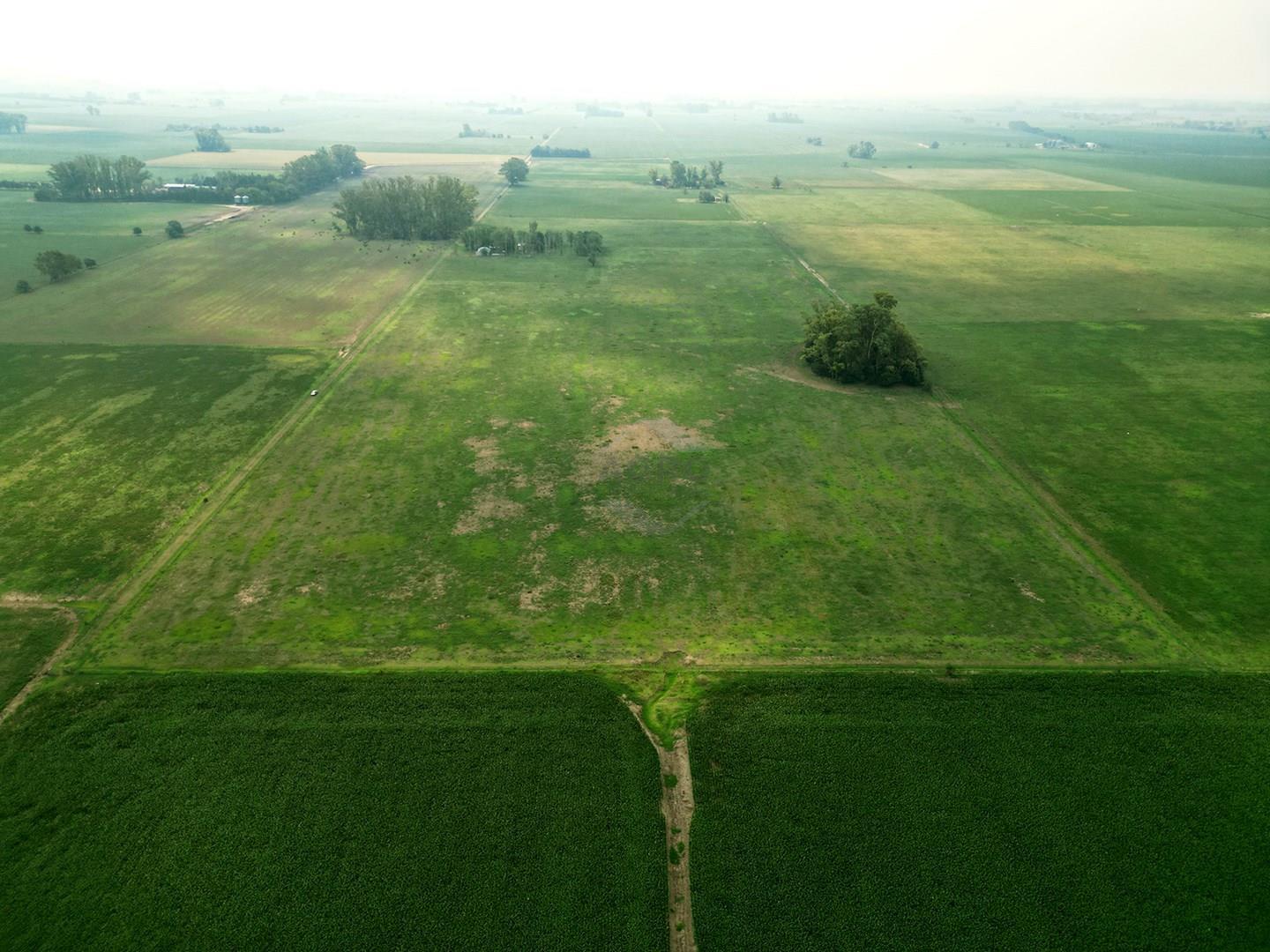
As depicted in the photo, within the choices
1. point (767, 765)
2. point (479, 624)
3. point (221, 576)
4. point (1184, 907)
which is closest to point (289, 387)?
point (221, 576)

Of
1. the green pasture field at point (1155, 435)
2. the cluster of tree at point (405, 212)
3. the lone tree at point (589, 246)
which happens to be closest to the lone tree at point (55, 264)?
the cluster of tree at point (405, 212)

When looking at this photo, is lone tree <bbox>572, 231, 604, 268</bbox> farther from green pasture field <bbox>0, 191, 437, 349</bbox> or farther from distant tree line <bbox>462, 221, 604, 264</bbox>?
green pasture field <bbox>0, 191, 437, 349</bbox>

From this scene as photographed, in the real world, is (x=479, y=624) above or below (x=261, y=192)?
below

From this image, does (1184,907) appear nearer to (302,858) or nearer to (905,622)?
(905,622)

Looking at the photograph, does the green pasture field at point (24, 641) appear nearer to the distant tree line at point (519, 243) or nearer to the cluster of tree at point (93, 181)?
the distant tree line at point (519, 243)

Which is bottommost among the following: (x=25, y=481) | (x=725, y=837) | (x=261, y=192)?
(x=725, y=837)

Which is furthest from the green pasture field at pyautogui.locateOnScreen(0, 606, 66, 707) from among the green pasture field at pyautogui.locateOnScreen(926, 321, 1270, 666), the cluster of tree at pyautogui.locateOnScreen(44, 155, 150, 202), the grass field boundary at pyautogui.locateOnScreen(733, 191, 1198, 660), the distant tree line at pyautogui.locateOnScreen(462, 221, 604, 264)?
the cluster of tree at pyautogui.locateOnScreen(44, 155, 150, 202)
